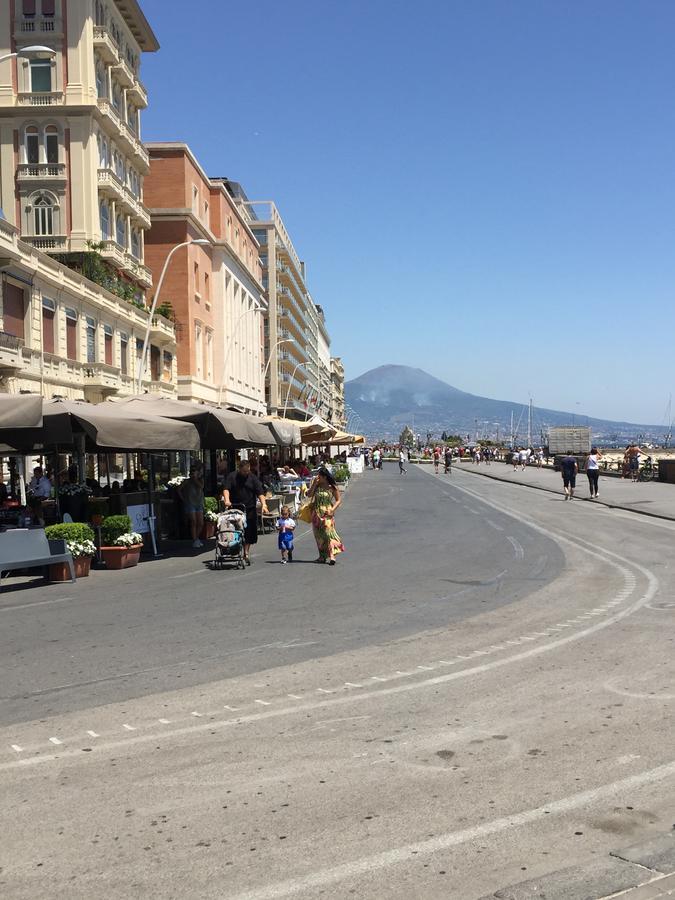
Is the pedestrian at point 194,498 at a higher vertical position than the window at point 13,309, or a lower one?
lower

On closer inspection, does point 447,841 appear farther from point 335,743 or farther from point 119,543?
point 119,543

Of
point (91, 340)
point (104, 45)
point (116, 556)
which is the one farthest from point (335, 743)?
point (104, 45)

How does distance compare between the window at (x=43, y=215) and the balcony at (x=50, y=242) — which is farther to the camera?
the window at (x=43, y=215)

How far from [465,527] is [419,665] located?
14.9 m

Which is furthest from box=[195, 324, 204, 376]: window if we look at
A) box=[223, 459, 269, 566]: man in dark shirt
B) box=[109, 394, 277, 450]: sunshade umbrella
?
box=[223, 459, 269, 566]: man in dark shirt

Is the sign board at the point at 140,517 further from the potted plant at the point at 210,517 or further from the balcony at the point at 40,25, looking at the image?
the balcony at the point at 40,25

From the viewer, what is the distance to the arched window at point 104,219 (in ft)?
139

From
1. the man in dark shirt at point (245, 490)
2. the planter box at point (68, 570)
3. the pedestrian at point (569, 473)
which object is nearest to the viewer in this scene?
the planter box at point (68, 570)

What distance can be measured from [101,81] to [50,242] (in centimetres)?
822

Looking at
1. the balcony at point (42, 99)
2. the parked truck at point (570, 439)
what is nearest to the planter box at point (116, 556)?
the balcony at point (42, 99)

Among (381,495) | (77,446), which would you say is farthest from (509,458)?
(77,446)

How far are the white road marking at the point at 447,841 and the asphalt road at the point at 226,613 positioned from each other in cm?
322

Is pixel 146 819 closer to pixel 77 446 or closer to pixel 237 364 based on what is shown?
pixel 77 446

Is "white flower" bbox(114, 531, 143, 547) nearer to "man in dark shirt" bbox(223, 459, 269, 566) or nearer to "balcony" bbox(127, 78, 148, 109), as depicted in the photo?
"man in dark shirt" bbox(223, 459, 269, 566)
